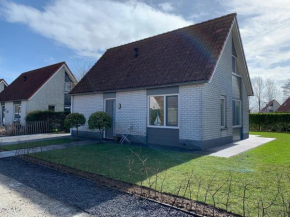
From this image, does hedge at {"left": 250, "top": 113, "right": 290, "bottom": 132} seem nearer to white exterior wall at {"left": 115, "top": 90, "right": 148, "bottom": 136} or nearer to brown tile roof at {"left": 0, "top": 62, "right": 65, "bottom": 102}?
white exterior wall at {"left": 115, "top": 90, "right": 148, "bottom": 136}

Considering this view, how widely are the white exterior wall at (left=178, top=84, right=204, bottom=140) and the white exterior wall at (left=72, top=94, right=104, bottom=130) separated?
586 cm

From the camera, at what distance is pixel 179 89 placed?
1056 centimetres

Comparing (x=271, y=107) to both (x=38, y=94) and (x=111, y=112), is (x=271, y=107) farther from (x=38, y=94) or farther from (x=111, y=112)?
(x=38, y=94)

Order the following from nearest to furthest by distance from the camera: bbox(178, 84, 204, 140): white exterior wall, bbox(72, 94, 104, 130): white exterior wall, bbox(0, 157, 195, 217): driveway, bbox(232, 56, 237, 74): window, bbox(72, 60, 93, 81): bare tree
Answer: bbox(0, 157, 195, 217): driveway < bbox(178, 84, 204, 140): white exterior wall < bbox(232, 56, 237, 74): window < bbox(72, 94, 104, 130): white exterior wall < bbox(72, 60, 93, 81): bare tree

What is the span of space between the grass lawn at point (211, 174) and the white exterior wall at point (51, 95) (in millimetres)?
15096

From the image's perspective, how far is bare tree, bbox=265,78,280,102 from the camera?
61394mm

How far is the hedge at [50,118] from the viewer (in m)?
19.8

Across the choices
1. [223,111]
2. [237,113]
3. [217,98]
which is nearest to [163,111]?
[217,98]

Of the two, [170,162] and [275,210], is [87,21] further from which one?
[275,210]

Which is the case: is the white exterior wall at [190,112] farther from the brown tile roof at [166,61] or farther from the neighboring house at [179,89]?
the brown tile roof at [166,61]

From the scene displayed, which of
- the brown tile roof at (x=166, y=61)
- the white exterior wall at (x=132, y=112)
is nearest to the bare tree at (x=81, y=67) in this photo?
the brown tile roof at (x=166, y=61)

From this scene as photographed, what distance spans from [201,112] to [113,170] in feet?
16.9

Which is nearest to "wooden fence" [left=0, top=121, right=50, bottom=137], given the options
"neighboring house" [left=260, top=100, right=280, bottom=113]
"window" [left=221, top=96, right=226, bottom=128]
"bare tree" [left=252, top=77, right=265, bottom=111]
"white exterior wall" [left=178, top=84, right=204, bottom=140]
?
"white exterior wall" [left=178, top=84, right=204, bottom=140]

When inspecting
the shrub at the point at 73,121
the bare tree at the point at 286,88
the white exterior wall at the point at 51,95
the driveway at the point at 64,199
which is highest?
the bare tree at the point at 286,88
